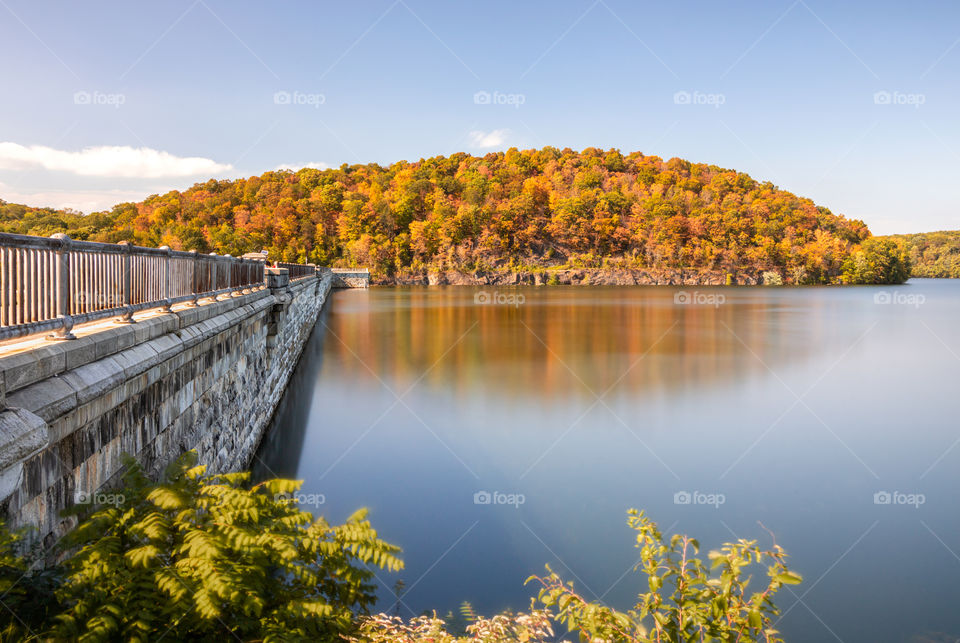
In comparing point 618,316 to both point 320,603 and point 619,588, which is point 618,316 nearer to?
point 619,588

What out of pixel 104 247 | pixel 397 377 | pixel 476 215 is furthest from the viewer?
pixel 476 215

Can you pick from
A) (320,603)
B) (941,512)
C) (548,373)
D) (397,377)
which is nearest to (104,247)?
(320,603)

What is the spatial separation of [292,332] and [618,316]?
85.2 feet

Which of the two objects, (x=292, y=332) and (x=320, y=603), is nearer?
(x=320, y=603)

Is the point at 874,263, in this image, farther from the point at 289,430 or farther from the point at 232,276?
the point at 232,276

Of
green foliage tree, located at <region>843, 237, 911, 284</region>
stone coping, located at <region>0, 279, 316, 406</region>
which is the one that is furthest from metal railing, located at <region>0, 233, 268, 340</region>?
green foliage tree, located at <region>843, 237, 911, 284</region>

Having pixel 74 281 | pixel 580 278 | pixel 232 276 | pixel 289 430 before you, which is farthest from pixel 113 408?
pixel 580 278

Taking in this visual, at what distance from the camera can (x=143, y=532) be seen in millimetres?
3240

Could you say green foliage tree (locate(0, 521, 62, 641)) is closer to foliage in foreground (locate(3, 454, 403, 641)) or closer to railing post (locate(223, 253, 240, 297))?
foliage in foreground (locate(3, 454, 403, 641))

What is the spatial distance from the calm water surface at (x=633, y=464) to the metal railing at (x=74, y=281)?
4.31 meters

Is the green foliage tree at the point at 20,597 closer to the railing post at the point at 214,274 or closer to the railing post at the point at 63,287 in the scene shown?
the railing post at the point at 63,287

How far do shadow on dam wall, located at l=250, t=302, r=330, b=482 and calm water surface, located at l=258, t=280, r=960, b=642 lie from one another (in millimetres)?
75

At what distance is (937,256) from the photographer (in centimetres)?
17362

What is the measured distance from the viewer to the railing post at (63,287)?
395cm
